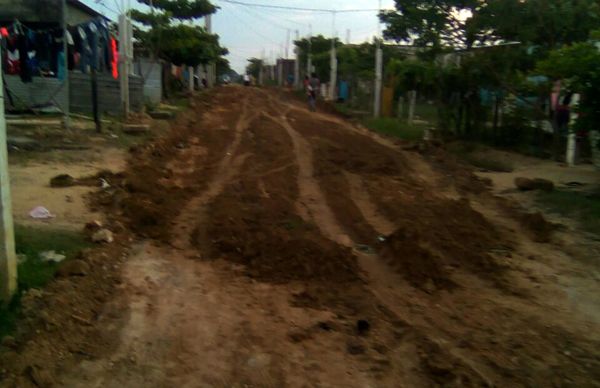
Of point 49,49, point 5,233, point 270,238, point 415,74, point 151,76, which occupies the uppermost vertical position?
point 49,49

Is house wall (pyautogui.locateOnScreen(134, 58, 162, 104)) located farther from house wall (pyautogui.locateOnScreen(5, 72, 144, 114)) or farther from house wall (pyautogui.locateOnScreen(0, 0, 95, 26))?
house wall (pyautogui.locateOnScreen(0, 0, 95, 26))

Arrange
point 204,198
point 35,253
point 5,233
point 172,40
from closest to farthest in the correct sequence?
point 5,233 → point 35,253 → point 204,198 → point 172,40

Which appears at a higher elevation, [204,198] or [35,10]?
[35,10]

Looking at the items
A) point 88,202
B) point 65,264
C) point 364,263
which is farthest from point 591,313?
point 88,202

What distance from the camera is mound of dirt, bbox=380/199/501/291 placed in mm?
→ 6148

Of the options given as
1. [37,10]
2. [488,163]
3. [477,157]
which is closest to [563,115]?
[477,157]

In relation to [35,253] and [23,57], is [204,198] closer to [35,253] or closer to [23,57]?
[35,253]

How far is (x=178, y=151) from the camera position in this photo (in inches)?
578

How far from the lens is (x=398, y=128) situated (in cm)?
2227

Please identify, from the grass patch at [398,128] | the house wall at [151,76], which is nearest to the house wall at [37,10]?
the house wall at [151,76]

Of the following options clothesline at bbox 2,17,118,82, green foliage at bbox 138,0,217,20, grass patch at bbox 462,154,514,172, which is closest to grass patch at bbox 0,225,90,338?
clothesline at bbox 2,17,118,82

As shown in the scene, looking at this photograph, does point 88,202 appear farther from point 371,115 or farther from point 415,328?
point 371,115

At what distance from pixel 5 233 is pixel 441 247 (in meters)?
4.54

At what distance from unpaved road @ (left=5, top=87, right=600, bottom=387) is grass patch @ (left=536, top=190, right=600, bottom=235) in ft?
2.93
